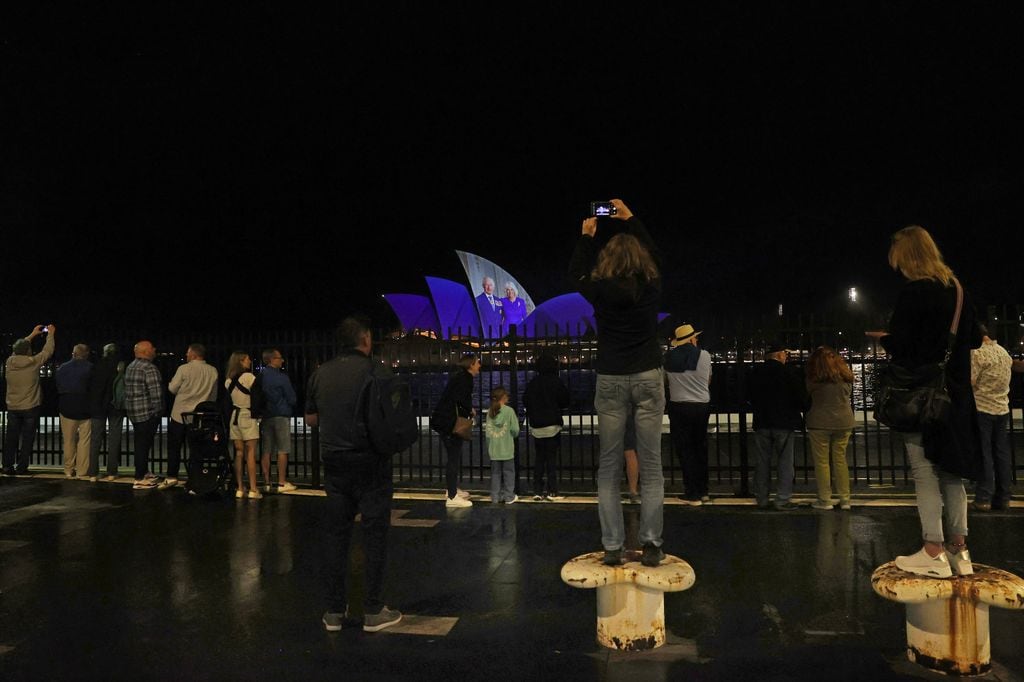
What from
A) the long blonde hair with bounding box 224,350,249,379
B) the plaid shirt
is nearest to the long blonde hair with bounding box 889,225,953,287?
the long blonde hair with bounding box 224,350,249,379

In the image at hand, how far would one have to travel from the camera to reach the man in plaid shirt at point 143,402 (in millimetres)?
9539

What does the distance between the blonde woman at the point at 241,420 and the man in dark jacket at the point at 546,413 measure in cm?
352

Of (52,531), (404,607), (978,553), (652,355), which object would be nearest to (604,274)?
(652,355)

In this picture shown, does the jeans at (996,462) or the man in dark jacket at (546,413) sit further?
the man in dark jacket at (546,413)

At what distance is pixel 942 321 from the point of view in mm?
3559

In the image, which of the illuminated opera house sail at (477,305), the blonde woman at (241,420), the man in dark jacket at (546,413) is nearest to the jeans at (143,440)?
the blonde woman at (241,420)

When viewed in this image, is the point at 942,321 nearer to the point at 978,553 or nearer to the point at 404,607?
the point at 978,553

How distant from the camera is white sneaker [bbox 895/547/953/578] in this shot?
354 centimetres

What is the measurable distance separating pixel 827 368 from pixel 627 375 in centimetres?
474

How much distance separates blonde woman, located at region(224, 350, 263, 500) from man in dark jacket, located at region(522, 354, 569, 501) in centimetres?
352

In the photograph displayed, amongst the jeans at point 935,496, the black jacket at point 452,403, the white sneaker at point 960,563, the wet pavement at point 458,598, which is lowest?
the wet pavement at point 458,598

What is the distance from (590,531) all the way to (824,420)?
292 centimetres

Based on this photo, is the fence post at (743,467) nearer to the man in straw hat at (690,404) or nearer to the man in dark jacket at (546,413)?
the man in straw hat at (690,404)

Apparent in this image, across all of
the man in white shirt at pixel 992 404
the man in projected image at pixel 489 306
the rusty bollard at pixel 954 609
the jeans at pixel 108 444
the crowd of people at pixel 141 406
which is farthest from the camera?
the man in projected image at pixel 489 306
